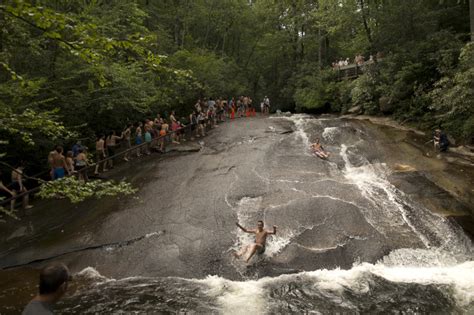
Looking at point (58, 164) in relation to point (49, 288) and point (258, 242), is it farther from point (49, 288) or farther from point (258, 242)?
point (49, 288)

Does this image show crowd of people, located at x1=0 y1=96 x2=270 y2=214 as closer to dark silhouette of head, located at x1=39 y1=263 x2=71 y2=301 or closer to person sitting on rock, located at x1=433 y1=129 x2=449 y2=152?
dark silhouette of head, located at x1=39 y1=263 x2=71 y2=301

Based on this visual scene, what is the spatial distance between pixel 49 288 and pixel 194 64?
85.3ft

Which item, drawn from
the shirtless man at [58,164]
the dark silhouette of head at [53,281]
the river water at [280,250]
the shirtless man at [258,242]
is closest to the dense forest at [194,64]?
the shirtless man at [58,164]

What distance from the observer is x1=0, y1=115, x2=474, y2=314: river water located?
8.00 meters

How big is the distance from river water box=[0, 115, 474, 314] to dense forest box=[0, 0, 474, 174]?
3697mm

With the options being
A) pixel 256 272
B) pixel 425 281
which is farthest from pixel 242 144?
pixel 425 281

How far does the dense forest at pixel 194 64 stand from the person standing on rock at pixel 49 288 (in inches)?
107

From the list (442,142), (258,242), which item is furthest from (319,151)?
(258,242)

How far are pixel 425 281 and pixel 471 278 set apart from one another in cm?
103

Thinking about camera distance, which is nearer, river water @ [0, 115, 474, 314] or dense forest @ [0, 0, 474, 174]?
dense forest @ [0, 0, 474, 174]

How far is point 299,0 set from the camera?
121 feet

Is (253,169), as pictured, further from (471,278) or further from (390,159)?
(471,278)

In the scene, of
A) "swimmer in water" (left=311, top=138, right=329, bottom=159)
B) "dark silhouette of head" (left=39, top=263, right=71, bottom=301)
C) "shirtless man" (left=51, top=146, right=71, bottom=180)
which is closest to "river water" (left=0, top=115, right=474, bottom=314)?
"swimmer in water" (left=311, top=138, right=329, bottom=159)

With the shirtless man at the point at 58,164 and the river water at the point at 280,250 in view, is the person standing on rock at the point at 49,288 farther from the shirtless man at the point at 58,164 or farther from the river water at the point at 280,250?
the shirtless man at the point at 58,164
